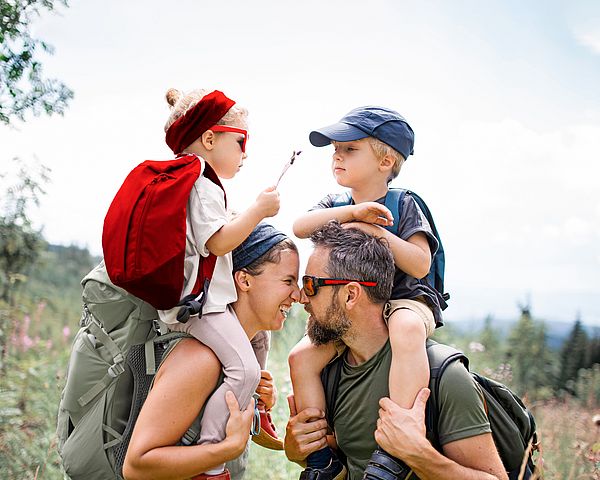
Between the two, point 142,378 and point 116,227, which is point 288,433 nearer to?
point 142,378

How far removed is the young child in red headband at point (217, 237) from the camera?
9.85 ft

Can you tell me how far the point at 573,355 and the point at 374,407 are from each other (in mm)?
8277

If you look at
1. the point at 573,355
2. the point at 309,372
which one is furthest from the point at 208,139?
the point at 573,355

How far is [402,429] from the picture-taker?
3096 mm

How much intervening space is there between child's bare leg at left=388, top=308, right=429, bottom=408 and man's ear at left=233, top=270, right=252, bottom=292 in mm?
693

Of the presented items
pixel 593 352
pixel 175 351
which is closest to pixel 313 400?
pixel 175 351

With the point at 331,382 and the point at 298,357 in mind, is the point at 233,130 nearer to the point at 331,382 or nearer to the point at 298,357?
the point at 298,357

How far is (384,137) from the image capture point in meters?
3.52

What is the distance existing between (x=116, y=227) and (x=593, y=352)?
955 cm

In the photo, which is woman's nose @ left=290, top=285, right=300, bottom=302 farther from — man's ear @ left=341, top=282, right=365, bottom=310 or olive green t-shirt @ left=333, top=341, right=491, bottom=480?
olive green t-shirt @ left=333, top=341, right=491, bottom=480

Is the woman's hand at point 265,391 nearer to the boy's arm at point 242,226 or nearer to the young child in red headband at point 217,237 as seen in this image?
the young child in red headband at point 217,237

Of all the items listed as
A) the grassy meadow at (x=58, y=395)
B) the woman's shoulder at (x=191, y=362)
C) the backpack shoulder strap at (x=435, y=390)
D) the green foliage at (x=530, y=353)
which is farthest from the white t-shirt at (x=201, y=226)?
the green foliage at (x=530, y=353)

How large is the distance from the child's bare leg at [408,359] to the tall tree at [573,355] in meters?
8.01

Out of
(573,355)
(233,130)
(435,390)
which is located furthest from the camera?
(573,355)
